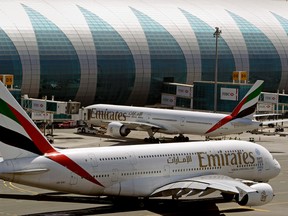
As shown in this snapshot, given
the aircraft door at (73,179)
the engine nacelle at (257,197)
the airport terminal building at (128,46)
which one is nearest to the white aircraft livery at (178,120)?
the airport terminal building at (128,46)

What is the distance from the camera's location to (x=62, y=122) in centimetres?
13338

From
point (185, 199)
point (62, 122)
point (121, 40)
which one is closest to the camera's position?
point (185, 199)

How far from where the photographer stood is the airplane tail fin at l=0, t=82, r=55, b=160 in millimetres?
55500

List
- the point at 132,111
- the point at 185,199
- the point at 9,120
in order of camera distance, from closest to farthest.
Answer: the point at 9,120 → the point at 185,199 → the point at 132,111

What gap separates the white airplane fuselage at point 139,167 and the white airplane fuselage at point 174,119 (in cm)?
4036

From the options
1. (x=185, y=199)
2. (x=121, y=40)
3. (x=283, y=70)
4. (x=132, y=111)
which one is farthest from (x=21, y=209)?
(x=283, y=70)

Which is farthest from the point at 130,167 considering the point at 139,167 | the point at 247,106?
the point at 247,106

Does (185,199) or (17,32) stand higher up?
(17,32)

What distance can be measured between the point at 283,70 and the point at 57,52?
49.3 metres

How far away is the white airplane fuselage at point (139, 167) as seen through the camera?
184 feet

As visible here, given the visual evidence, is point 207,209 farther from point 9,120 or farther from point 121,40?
point 121,40

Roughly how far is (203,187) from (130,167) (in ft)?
17.2

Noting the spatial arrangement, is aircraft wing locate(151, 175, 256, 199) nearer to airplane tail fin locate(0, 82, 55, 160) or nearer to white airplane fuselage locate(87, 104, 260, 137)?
airplane tail fin locate(0, 82, 55, 160)

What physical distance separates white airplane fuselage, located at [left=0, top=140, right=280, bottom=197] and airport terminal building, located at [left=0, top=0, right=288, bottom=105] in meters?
73.3
